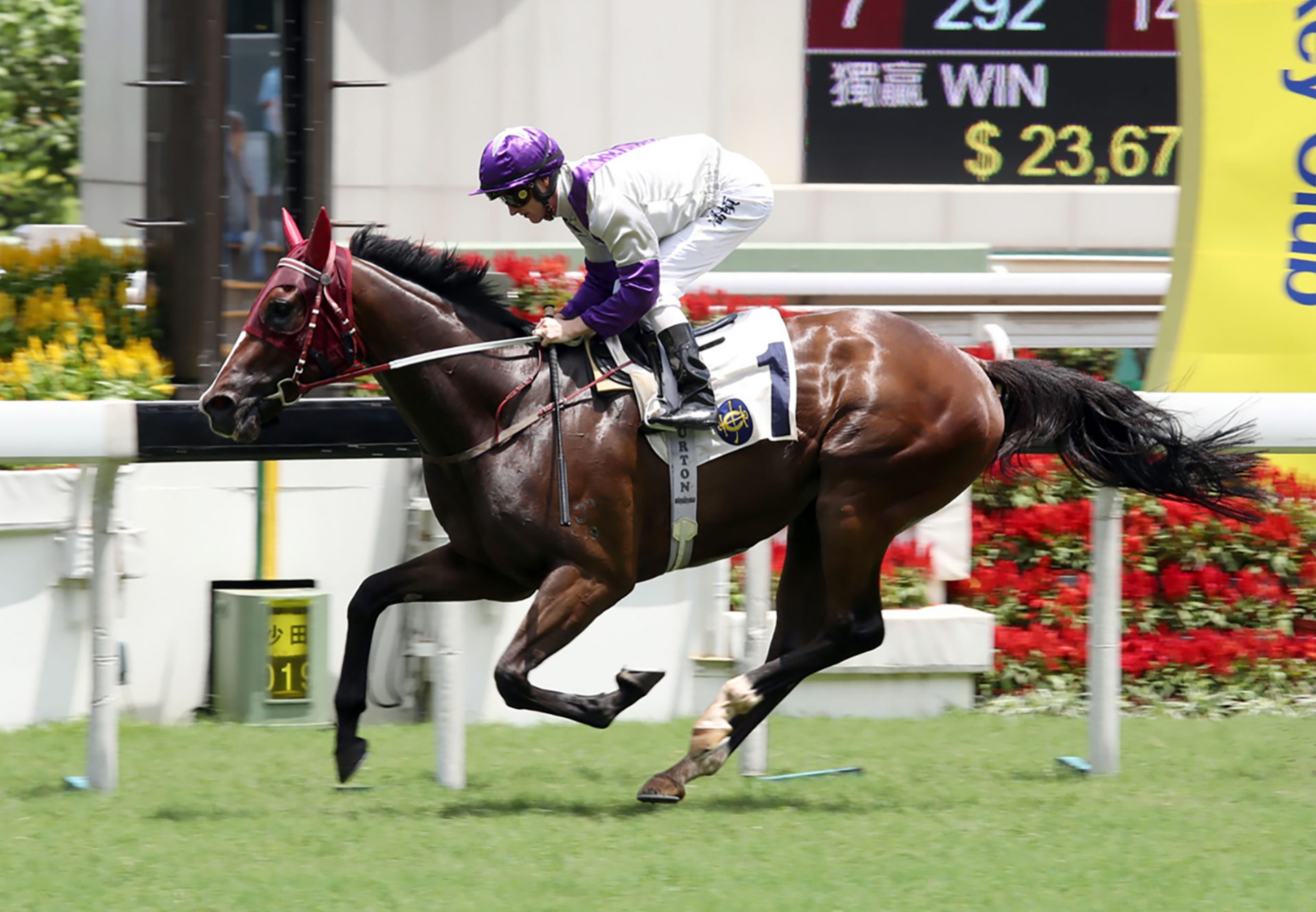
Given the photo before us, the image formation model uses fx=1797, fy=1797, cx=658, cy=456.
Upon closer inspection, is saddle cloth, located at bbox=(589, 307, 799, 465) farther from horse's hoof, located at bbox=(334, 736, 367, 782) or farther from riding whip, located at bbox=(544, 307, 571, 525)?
horse's hoof, located at bbox=(334, 736, 367, 782)

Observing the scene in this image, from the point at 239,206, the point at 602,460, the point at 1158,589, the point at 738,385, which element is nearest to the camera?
the point at 602,460

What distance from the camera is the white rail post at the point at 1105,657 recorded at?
5.02 metres

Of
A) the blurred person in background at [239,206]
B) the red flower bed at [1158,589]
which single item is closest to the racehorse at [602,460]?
the red flower bed at [1158,589]

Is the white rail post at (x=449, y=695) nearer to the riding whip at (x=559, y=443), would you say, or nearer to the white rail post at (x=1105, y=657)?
the riding whip at (x=559, y=443)

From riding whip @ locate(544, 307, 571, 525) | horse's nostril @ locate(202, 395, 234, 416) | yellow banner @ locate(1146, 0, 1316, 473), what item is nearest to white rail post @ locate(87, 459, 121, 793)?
horse's nostril @ locate(202, 395, 234, 416)

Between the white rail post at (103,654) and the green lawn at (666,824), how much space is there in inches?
3.6

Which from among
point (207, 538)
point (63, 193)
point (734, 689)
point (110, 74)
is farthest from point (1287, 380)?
point (63, 193)

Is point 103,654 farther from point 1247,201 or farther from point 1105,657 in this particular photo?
point 1247,201

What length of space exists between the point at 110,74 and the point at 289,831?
16.3 ft

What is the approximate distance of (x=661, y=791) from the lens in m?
4.64

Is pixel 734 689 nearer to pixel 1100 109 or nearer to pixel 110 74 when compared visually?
pixel 110 74

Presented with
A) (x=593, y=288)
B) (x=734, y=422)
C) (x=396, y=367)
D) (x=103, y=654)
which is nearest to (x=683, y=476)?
(x=734, y=422)

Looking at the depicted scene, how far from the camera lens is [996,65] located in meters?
12.0

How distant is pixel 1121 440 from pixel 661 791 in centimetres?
168
